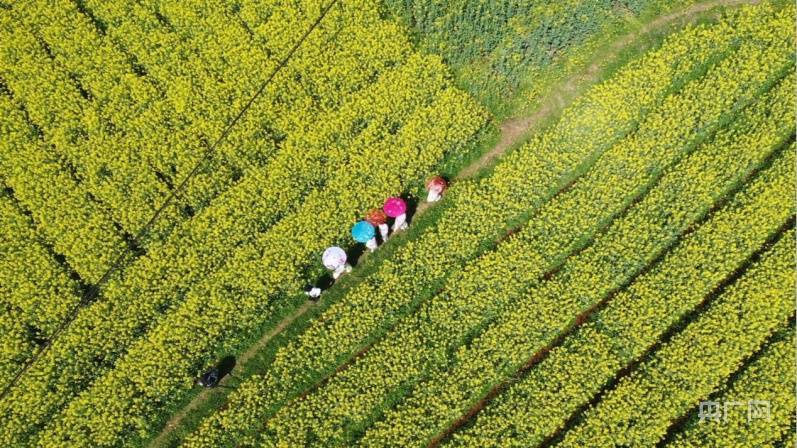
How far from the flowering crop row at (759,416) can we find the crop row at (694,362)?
1.07 feet

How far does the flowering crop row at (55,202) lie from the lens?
15375 millimetres

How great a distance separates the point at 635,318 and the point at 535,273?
269 centimetres

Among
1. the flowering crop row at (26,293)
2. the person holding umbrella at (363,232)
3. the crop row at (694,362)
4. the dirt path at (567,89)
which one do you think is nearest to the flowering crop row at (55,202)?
the flowering crop row at (26,293)

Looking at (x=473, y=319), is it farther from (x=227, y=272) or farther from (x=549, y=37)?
(x=549, y=37)

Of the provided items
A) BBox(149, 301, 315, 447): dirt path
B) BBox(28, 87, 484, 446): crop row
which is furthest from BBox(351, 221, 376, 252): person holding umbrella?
BBox(149, 301, 315, 447): dirt path

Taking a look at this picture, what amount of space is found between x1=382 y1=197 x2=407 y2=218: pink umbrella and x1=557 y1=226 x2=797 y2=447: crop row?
686 cm

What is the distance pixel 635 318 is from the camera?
14.5 m

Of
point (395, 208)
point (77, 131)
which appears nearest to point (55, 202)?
point (77, 131)

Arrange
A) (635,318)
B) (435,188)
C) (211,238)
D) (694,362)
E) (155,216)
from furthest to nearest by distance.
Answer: (435,188) < (155,216) < (211,238) < (635,318) < (694,362)

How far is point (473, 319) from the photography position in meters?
14.7

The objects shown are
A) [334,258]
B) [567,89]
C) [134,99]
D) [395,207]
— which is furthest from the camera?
[567,89]

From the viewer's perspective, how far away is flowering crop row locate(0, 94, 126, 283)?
50.4 ft

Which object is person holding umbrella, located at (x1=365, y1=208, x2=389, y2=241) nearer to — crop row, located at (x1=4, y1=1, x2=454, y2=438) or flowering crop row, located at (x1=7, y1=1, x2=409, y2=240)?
crop row, located at (x1=4, y1=1, x2=454, y2=438)

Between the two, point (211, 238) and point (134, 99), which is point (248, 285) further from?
point (134, 99)
